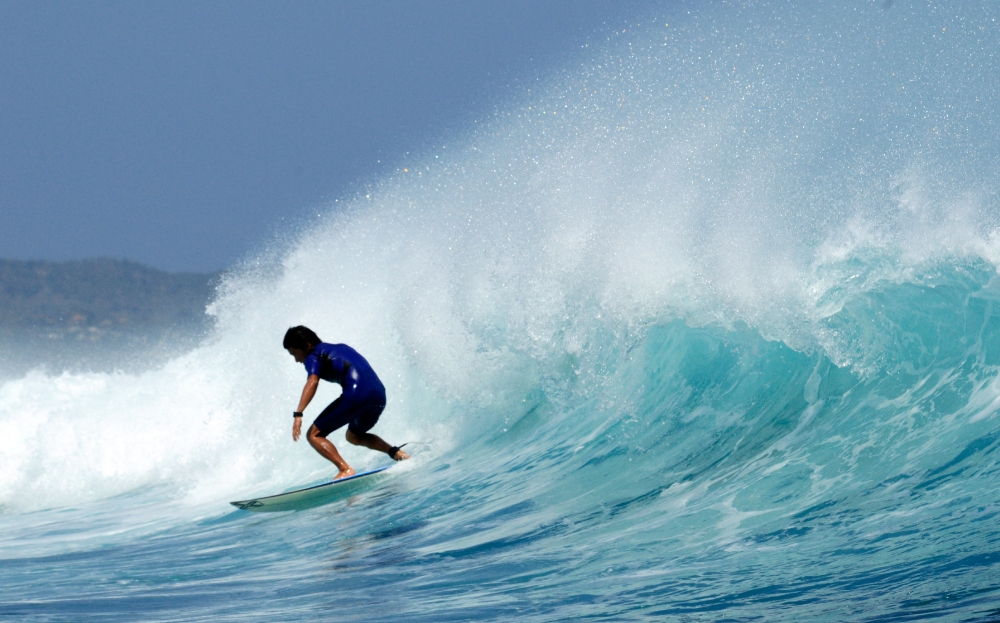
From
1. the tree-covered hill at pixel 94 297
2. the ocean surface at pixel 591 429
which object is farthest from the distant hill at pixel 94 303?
the ocean surface at pixel 591 429

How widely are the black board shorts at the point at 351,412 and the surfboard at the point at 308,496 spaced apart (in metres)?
0.41

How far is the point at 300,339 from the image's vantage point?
8008 millimetres

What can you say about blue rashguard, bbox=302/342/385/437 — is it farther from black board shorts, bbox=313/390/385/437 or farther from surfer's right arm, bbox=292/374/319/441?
surfer's right arm, bbox=292/374/319/441

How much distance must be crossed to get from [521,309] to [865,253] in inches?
124

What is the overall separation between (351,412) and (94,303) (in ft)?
359

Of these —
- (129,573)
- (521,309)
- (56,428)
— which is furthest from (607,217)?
(56,428)

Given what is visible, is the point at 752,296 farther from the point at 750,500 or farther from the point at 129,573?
the point at 129,573

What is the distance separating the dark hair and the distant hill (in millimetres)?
89918

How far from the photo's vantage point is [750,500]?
6.00m

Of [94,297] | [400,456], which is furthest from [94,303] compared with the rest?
[400,456]

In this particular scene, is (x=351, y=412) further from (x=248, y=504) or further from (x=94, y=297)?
(x=94, y=297)

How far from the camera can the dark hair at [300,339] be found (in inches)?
313

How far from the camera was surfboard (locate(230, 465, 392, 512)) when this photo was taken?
7918 millimetres

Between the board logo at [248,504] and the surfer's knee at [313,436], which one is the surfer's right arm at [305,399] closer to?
the surfer's knee at [313,436]
